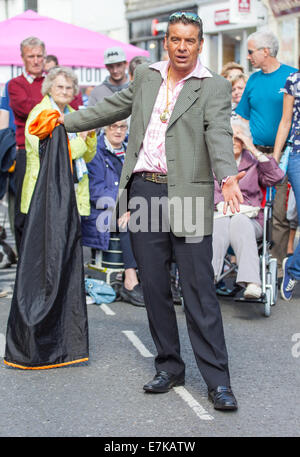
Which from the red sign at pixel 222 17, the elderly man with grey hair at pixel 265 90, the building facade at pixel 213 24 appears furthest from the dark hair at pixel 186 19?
the red sign at pixel 222 17

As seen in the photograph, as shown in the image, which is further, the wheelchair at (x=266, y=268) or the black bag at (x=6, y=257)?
the black bag at (x=6, y=257)

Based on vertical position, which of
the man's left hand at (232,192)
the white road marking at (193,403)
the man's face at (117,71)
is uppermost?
the man's face at (117,71)

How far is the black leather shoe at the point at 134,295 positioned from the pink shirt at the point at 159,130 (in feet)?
10.1

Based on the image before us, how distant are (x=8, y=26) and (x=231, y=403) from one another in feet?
39.3

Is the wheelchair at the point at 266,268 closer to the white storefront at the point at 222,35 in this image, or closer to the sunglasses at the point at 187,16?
the sunglasses at the point at 187,16

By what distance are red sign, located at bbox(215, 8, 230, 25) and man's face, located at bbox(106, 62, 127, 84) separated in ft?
Result: 45.7

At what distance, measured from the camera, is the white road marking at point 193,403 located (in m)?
4.71

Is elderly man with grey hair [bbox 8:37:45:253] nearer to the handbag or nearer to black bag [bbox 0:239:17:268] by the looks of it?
black bag [bbox 0:239:17:268]

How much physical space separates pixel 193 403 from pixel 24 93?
531cm

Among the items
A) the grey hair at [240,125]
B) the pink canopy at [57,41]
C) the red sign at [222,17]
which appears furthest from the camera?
the red sign at [222,17]

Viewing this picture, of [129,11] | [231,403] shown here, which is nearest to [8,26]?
[231,403]

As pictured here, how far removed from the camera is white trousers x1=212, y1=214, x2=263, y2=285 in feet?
23.6

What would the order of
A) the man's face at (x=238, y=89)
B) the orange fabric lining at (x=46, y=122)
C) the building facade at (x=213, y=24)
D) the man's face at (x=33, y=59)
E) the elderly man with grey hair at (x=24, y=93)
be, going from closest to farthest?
the orange fabric lining at (x=46, y=122), the elderly man with grey hair at (x=24, y=93), the man's face at (x=33, y=59), the man's face at (x=238, y=89), the building facade at (x=213, y=24)
